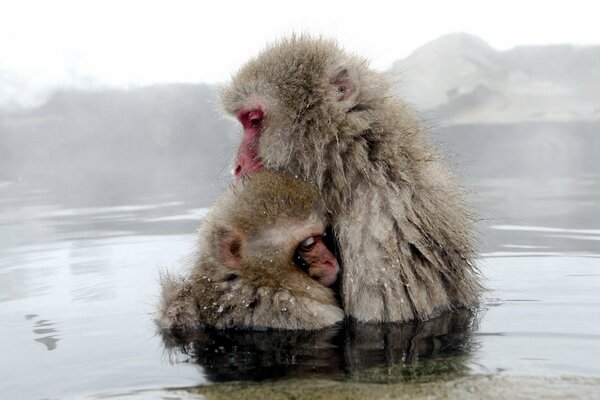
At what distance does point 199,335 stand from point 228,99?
3.27 ft

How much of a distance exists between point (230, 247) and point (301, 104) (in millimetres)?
576

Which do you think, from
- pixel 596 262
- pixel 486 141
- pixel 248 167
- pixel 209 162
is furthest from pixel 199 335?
pixel 209 162

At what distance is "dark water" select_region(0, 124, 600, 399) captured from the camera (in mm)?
2186

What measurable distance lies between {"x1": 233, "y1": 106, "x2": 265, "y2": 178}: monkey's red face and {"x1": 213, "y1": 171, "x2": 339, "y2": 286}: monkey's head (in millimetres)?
216

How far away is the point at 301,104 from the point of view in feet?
9.66

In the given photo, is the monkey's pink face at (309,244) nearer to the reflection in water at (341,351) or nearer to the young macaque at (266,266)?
the young macaque at (266,266)

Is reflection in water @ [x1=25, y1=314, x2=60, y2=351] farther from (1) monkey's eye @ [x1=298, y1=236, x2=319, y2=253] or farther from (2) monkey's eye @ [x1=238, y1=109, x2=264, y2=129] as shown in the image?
(2) monkey's eye @ [x1=238, y1=109, x2=264, y2=129]

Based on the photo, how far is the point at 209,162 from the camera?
38.1 ft

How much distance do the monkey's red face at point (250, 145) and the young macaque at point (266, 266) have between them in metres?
0.20

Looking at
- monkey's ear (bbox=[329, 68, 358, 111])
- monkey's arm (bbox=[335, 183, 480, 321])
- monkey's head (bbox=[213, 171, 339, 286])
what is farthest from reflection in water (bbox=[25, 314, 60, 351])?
monkey's ear (bbox=[329, 68, 358, 111])

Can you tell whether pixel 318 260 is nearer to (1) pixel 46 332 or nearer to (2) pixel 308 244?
(2) pixel 308 244

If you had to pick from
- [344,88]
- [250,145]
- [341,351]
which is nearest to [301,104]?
[344,88]

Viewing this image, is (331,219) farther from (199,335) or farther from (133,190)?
(133,190)

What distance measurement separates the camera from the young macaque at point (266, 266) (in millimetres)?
2699
